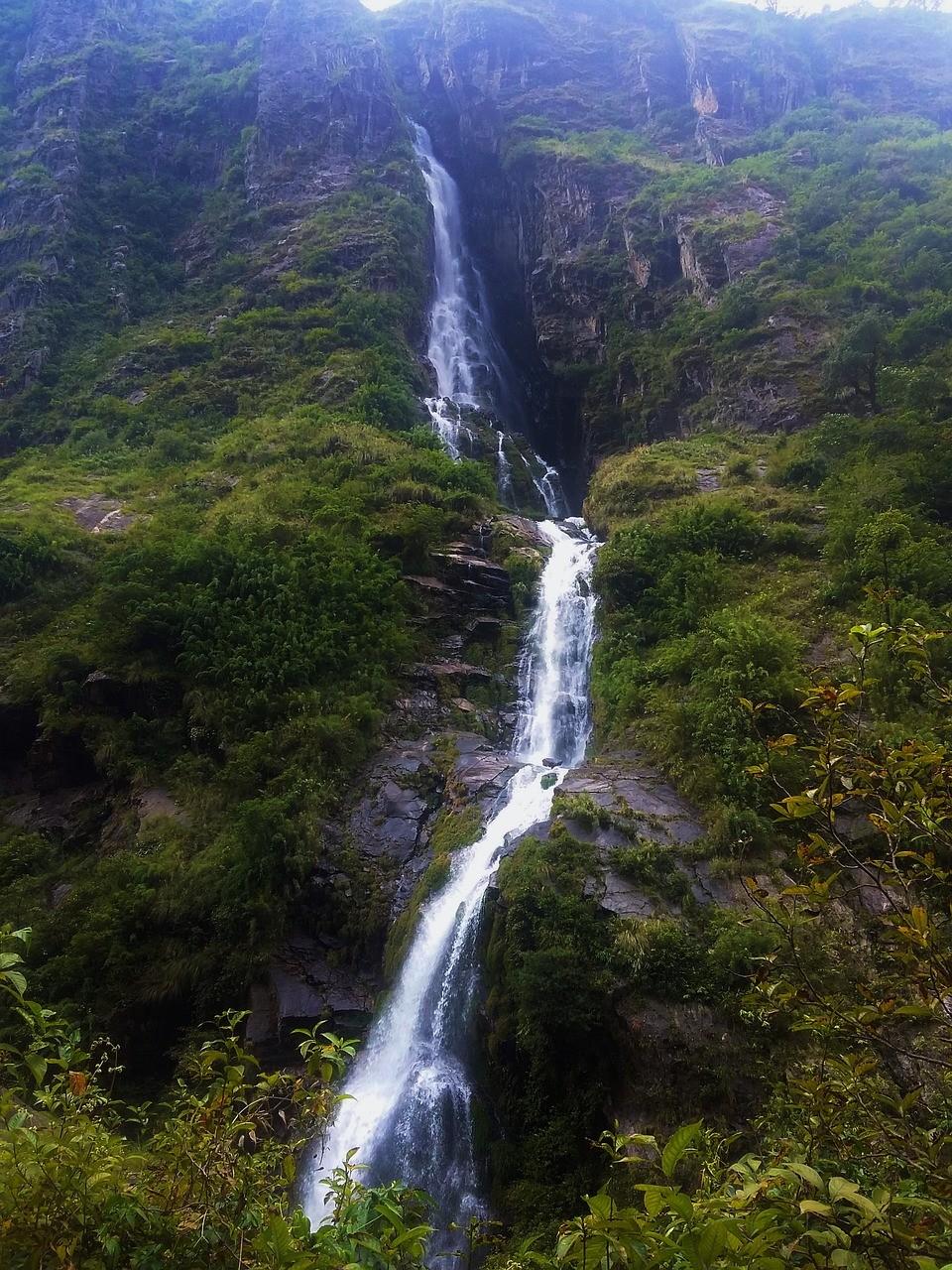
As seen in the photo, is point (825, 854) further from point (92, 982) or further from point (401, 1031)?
point (92, 982)

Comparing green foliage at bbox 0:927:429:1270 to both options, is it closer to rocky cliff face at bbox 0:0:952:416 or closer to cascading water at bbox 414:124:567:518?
cascading water at bbox 414:124:567:518

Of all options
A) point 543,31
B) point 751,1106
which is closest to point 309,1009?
point 751,1106

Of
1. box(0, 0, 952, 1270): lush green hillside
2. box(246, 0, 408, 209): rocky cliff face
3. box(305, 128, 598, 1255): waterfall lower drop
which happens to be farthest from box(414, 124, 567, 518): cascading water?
box(305, 128, 598, 1255): waterfall lower drop

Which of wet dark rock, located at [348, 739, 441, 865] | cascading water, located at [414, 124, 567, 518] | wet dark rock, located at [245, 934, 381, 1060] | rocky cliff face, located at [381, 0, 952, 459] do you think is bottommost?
wet dark rock, located at [245, 934, 381, 1060]

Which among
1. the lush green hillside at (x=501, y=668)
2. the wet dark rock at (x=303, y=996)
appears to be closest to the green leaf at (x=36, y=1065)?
the lush green hillside at (x=501, y=668)

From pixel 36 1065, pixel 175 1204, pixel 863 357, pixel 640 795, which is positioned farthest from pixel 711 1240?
pixel 863 357

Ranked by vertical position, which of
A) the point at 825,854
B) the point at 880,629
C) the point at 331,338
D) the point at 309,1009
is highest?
the point at 880,629
